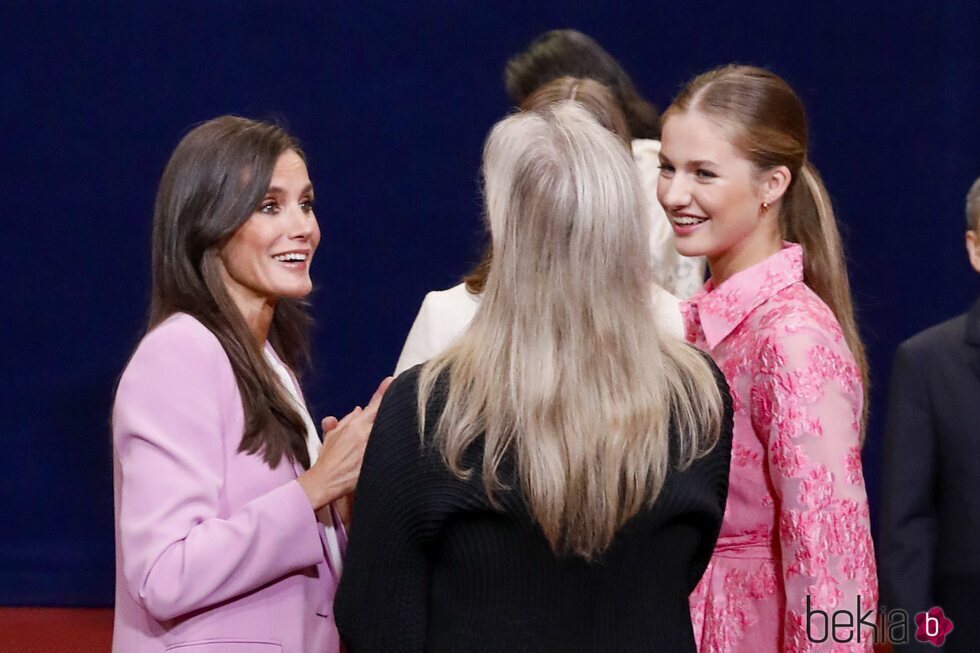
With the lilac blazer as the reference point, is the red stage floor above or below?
below

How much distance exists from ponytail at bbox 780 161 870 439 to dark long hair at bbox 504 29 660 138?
147cm

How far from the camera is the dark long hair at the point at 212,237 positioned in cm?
207

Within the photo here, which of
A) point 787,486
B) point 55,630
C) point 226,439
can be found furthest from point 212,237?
point 55,630

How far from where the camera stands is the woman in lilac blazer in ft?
6.23

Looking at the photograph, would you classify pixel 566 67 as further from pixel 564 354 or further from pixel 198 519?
pixel 564 354

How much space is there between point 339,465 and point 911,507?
1.17m

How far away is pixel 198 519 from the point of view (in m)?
1.91

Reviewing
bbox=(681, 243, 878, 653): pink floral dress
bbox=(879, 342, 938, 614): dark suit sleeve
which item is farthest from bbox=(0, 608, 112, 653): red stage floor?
bbox=(681, 243, 878, 653): pink floral dress

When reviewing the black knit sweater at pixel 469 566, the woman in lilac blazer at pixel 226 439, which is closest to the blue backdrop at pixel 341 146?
the woman in lilac blazer at pixel 226 439

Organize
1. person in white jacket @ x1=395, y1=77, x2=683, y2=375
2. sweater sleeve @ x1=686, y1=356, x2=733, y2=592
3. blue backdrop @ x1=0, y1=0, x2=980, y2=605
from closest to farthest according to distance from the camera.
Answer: sweater sleeve @ x1=686, y1=356, x2=733, y2=592 → person in white jacket @ x1=395, y1=77, x2=683, y2=375 → blue backdrop @ x1=0, y1=0, x2=980, y2=605

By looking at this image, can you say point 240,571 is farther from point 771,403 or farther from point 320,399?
point 320,399

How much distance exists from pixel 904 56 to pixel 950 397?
219cm

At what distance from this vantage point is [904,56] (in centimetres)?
444

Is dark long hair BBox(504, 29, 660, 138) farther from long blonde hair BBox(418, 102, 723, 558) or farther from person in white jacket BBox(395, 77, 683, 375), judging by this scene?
long blonde hair BBox(418, 102, 723, 558)
